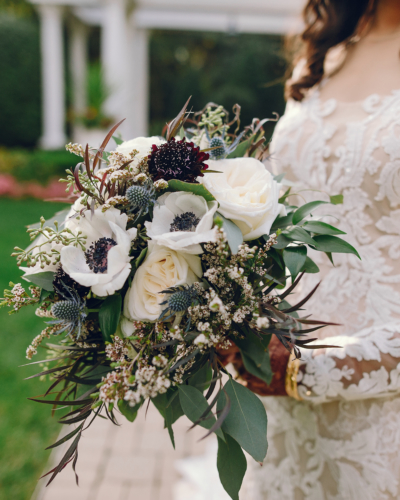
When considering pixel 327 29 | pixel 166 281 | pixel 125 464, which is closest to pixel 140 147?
pixel 166 281

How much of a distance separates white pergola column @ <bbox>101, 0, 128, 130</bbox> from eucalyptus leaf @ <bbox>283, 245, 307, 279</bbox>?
1023cm

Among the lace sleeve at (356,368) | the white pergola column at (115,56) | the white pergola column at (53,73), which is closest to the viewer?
the lace sleeve at (356,368)

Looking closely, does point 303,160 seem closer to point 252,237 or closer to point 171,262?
point 252,237

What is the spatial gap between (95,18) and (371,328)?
13.7 meters

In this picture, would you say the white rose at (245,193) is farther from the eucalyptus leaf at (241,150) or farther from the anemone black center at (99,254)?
the anemone black center at (99,254)

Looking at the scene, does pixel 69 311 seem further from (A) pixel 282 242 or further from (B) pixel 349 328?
(B) pixel 349 328

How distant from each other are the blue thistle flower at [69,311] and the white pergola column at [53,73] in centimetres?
1096

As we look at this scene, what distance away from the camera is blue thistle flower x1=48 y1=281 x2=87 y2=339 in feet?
2.79

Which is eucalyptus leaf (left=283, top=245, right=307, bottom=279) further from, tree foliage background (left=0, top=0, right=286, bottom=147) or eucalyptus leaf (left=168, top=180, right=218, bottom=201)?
tree foliage background (left=0, top=0, right=286, bottom=147)

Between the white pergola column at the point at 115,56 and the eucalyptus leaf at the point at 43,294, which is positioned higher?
the white pergola column at the point at 115,56

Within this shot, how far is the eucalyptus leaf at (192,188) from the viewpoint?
2.86 feet

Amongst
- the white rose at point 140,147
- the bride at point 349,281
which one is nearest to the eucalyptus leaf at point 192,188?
the white rose at point 140,147

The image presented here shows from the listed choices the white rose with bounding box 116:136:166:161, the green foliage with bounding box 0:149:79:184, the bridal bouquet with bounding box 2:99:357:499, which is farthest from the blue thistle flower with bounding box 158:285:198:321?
the green foliage with bounding box 0:149:79:184

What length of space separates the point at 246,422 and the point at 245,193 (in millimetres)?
512
